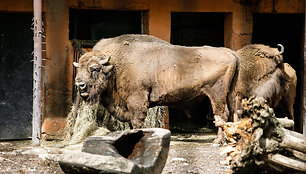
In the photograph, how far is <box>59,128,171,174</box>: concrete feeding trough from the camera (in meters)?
4.72

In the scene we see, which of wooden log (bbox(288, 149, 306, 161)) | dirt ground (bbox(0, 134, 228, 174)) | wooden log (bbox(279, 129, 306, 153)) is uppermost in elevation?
wooden log (bbox(279, 129, 306, 153))

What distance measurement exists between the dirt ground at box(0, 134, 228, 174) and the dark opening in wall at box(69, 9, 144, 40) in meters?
3.02

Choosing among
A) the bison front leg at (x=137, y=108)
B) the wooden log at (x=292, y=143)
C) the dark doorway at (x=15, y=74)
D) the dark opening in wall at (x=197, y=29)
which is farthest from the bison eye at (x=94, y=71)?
the wooden log at (x=292, y=143)

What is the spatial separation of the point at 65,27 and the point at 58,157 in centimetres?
359

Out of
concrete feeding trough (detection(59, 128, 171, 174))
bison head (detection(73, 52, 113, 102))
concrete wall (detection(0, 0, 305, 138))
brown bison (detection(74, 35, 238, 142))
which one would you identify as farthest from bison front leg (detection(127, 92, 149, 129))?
concrete feeding trough (detection(59, 128, 171, 174))

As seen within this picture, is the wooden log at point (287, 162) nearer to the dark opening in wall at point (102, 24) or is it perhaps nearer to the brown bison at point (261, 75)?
the brown bison at point (261, 75)

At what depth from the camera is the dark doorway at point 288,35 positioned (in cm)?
1148

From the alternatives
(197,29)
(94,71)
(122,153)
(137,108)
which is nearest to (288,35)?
(197,29)

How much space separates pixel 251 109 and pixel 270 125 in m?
0.29

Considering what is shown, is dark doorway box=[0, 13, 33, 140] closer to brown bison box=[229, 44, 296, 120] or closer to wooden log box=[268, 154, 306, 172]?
brown bison box=[229, 44, 296, 120]

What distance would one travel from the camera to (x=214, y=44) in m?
12.5

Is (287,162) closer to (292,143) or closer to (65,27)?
(292,143)

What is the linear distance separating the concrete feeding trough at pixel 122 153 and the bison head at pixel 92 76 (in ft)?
10.1

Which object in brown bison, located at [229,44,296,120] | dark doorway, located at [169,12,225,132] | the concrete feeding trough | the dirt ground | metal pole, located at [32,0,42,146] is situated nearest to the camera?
the concrete feeding trough
